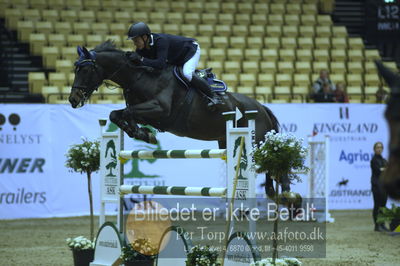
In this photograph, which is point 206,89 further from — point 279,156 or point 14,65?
point 14,65

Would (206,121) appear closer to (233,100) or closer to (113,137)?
(233,100)

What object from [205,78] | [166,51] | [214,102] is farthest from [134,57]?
[214,102]

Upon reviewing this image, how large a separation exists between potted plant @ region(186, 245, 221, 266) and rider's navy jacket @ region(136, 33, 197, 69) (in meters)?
2.22

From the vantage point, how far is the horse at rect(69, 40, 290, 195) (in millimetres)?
6500

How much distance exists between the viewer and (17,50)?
570 inches

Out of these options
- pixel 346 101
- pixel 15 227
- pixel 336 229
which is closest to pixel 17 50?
pixel 15 227

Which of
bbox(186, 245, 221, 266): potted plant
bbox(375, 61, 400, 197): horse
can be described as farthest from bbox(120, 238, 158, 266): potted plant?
bbox(375, 61, 400, 197): horse

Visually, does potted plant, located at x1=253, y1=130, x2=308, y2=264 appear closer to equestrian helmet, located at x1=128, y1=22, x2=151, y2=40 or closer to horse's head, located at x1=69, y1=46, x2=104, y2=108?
equestrian helmet, located at x1=128, y1=22, x2=151, y2=40

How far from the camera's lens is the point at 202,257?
5309mm

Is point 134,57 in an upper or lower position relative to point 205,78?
upper

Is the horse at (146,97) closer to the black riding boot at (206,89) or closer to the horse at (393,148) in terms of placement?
the black riding boot at (206,89)

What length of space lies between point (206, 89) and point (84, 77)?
1.29 meters

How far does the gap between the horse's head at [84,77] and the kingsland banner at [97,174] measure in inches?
186

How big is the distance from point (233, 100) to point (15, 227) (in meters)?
5.00
